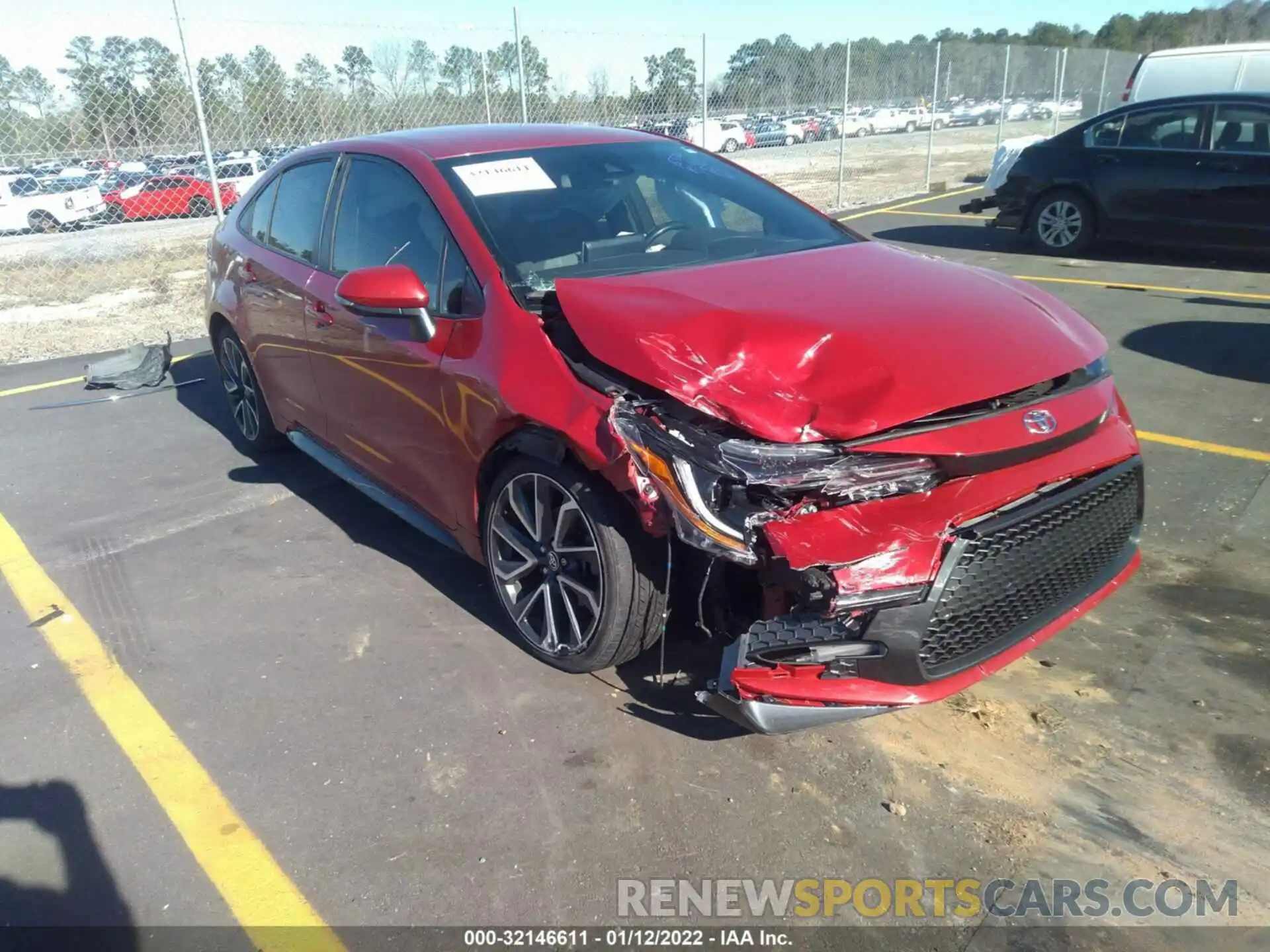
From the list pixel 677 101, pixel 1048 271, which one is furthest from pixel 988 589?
pixel 677 101

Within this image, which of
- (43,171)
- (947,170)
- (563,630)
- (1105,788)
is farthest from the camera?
(947,170)

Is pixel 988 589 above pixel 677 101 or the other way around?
the other way around

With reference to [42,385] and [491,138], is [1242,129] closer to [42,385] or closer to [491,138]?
Result: [491,138]

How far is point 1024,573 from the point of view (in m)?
2.49

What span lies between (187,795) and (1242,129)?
398 inches

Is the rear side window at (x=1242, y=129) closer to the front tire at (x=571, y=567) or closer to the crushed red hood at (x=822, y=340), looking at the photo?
the crushed red hood at (x=822, y=340)

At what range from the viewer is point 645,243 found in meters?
3.49

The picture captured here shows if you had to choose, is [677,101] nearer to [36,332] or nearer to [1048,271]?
[1048,271]

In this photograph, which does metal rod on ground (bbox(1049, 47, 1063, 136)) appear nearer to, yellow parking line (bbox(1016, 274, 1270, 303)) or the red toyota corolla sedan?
yellow parking line (bbox(1016, 274, 1270, 303))

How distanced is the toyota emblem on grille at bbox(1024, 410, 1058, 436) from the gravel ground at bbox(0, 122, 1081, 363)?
790 centimetres

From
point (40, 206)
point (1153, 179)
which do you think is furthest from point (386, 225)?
point (40, 206)

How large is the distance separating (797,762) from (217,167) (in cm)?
976

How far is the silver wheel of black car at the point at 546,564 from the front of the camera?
2918 mm

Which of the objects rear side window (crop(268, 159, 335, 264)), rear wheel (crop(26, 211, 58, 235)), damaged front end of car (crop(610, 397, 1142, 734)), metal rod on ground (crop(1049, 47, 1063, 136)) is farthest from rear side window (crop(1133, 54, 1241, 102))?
rear wheel (crop(26, 211, 58, 235))
